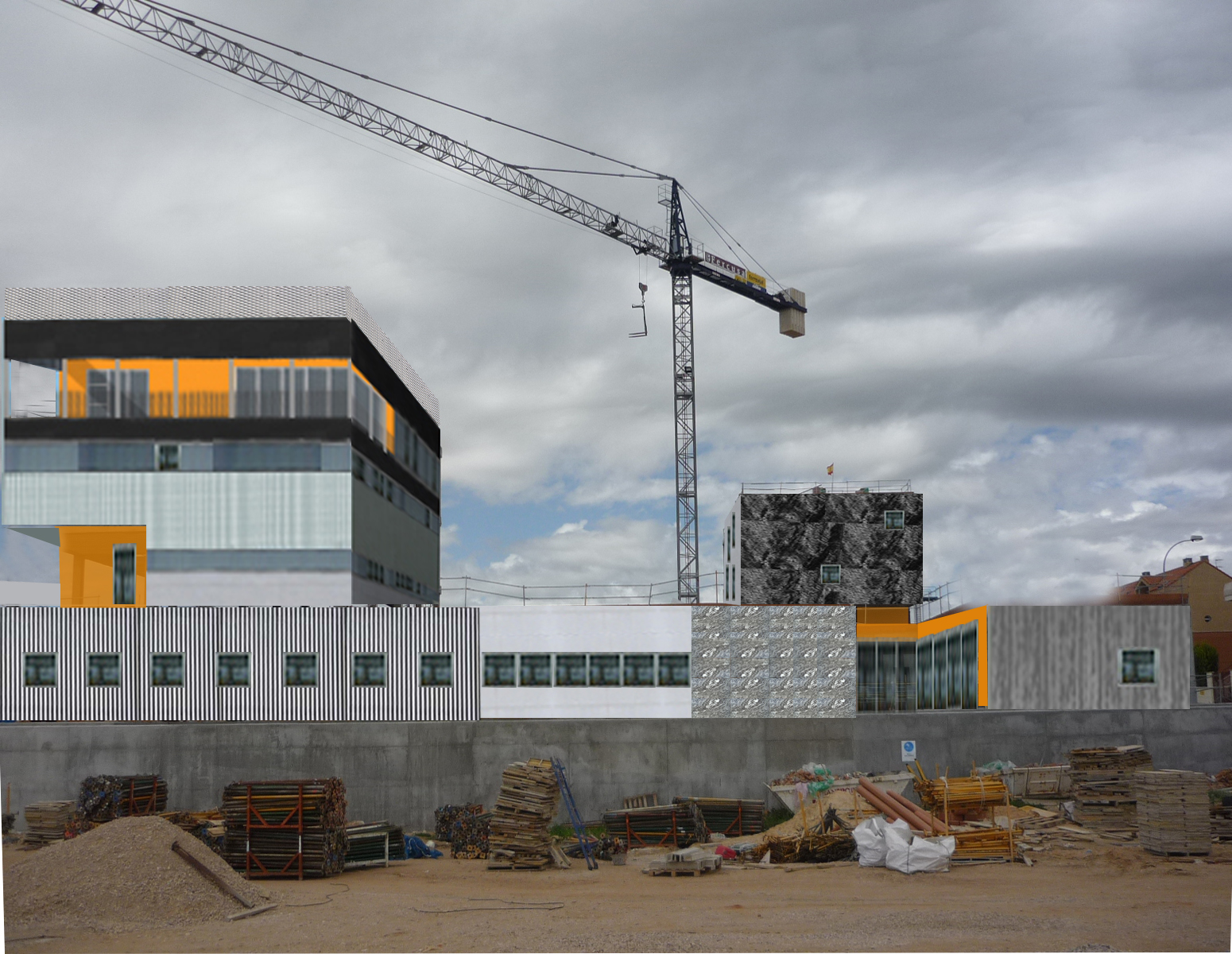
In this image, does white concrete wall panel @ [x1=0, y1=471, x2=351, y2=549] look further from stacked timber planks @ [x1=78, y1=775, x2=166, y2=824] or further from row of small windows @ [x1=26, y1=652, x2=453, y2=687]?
stacked timber planks @ [x1=78, y1=775, x2=166, y2=824]

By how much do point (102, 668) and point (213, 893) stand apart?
1733 cm

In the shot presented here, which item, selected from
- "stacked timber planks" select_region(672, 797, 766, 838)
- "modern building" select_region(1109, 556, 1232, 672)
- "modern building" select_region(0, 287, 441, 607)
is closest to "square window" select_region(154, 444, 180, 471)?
"modern building" select_region(0, 287, 441, 607)

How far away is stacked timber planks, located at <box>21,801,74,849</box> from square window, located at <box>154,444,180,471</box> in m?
12.6

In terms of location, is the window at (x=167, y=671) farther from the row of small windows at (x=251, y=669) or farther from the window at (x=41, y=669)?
the window at (x=41, y=669)

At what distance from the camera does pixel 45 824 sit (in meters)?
36.1

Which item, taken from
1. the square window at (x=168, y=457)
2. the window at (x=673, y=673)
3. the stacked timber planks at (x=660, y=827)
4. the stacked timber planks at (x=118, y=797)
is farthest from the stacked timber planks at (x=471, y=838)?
→ the square window at (x=168, y=457)

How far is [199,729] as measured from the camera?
39250 mm

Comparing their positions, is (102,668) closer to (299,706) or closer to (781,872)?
(299,706)

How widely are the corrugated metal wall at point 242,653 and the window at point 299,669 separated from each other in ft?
0.54

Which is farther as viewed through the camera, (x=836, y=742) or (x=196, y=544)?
(x=196, y=544)

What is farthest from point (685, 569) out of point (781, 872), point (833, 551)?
point (781, 872)

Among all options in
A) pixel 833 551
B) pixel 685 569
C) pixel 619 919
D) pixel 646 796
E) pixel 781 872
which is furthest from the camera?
pixel 685 569

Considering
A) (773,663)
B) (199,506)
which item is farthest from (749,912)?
(199,506)

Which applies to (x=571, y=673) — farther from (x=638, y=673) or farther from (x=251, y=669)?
(x=251, y=669)
